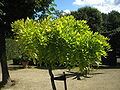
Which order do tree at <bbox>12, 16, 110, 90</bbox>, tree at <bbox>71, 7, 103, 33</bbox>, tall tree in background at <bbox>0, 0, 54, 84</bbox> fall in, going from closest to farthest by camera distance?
tree at <bbox>12, 16, 110, 90</bbox>
tall tree in background at <bbox>0, 0, 54, 84</bbox>
tree at <bbox>71, 7, 103, 33</bbox>

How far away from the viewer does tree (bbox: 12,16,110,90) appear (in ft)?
12.4

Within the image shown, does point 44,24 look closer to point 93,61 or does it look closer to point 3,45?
point 93,61

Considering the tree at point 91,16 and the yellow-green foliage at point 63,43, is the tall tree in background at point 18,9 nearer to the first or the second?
the yellow-green foliage at point 63,43

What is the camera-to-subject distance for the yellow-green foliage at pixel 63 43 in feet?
12.4

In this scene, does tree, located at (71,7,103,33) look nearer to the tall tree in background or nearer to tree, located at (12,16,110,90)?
the tall tree in background

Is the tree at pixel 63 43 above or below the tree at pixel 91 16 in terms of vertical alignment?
below

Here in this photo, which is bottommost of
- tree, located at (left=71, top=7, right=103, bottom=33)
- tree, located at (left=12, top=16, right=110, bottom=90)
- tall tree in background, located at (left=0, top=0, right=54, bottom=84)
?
tree, located at (left=12, top=16, right=110, bottom=90)

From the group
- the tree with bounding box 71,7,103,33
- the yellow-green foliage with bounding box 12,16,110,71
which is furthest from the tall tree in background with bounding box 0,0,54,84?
the tree with bounding box 71,7,103,33

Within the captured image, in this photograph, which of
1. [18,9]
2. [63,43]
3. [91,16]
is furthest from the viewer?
[91,16]

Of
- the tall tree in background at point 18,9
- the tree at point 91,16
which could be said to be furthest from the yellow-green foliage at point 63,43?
the tree at point 91,16

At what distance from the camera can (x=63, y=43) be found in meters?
3.84

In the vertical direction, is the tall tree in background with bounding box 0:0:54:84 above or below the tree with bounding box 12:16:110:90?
above

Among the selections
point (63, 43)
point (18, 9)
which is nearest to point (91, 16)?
point (18, 9)

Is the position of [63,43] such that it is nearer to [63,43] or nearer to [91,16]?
[63,43]
